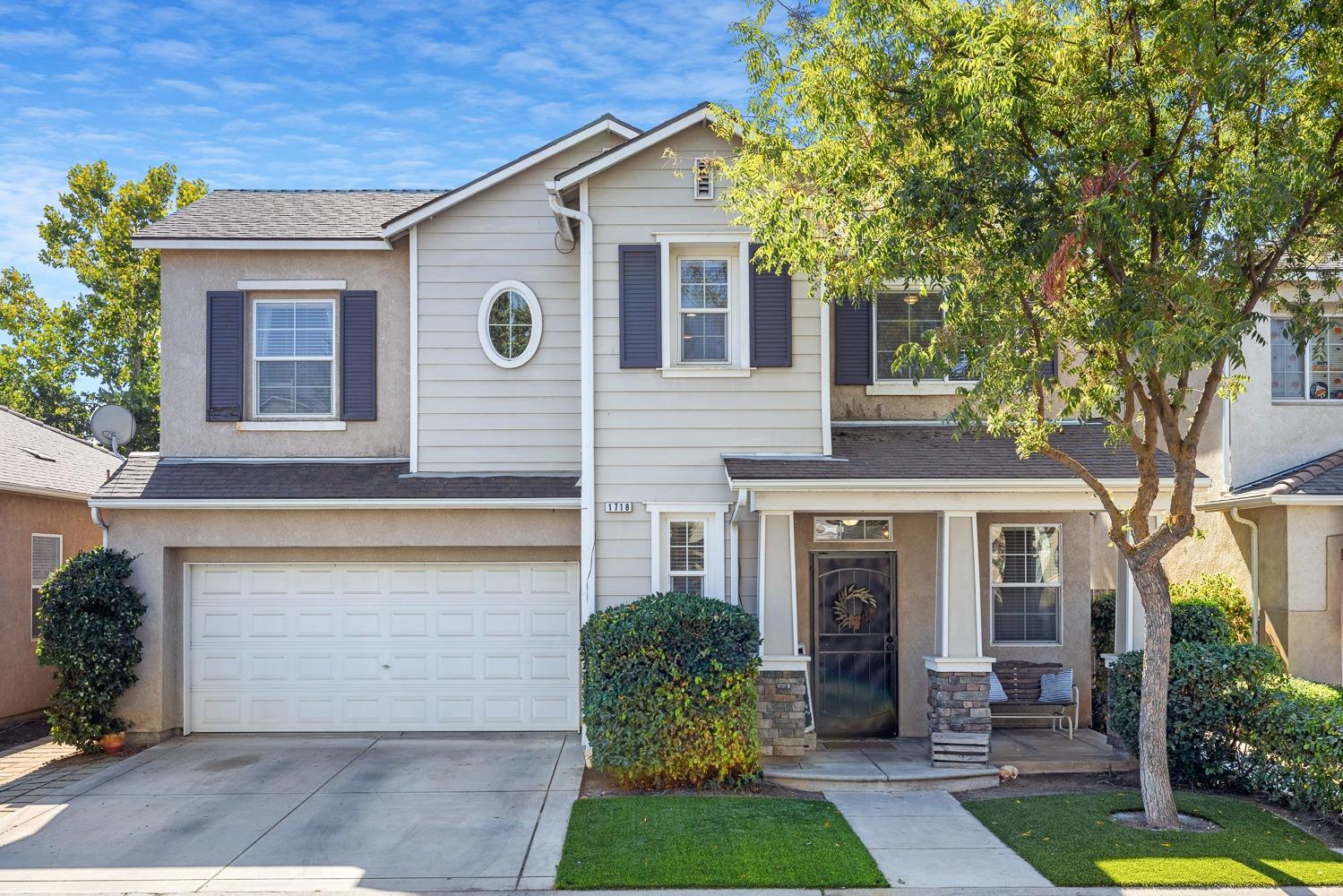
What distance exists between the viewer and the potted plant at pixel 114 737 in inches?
469

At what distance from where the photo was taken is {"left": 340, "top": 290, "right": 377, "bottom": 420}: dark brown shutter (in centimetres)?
1320

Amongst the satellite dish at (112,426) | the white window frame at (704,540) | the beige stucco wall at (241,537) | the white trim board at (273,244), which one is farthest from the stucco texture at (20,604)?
the white window frame at (704,540)

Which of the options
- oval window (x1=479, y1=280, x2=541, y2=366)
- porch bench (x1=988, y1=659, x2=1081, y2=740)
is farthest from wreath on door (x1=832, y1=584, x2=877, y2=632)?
oval window (x1=479, y1=280, x2=541, y2=366)

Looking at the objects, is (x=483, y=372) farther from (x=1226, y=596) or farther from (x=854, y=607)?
(x=1226, y=596)

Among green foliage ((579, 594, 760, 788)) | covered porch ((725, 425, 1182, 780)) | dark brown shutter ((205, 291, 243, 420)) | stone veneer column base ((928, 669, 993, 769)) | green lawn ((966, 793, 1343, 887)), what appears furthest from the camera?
dark brown shutter ((205, 291, 243, 420))

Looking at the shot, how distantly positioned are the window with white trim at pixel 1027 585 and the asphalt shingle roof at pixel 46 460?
41.7ft

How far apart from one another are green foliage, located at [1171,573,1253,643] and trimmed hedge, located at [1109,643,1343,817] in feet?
13.9

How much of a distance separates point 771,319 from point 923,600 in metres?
3.75

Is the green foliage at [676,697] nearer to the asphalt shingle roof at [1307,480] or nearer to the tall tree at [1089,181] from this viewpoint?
the tall tree at [1089,181]

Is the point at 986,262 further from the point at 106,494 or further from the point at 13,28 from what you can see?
the point at 13,28

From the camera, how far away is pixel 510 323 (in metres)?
13.0

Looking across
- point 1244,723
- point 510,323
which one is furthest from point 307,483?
point 1244,723

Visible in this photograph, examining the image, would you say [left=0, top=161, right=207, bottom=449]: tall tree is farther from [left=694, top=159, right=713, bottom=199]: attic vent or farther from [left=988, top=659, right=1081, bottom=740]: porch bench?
[left=988, top=659, right=1081, bottom=740]: porch bench

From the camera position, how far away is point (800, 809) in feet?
30.7
